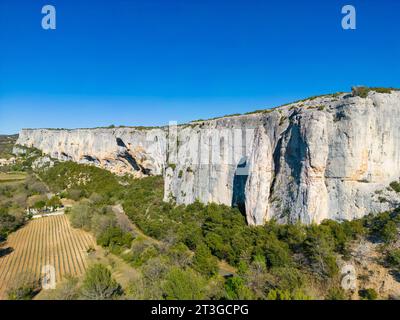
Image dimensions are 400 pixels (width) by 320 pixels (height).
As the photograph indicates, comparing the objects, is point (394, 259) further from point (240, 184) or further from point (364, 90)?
point (240, 184)

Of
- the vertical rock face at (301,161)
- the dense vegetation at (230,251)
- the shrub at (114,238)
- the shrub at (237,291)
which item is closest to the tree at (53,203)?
the dense vegetation at (230,251)

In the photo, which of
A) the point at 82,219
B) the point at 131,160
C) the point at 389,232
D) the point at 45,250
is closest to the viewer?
the point at 389,232

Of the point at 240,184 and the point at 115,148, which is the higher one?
the point at 115,148

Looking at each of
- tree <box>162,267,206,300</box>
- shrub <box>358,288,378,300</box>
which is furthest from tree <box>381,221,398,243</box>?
tree <box>162,267,206,300</box>

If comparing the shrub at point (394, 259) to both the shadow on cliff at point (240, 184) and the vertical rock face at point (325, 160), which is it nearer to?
the vertical rock face at point (325, 160)

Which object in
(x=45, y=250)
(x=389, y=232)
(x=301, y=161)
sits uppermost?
(x=301, y=161)

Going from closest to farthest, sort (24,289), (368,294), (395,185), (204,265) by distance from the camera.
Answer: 1. (368,294)
2. (24,289)
3. (204,265)
4. (395,185)

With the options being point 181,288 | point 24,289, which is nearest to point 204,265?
point 181,288
